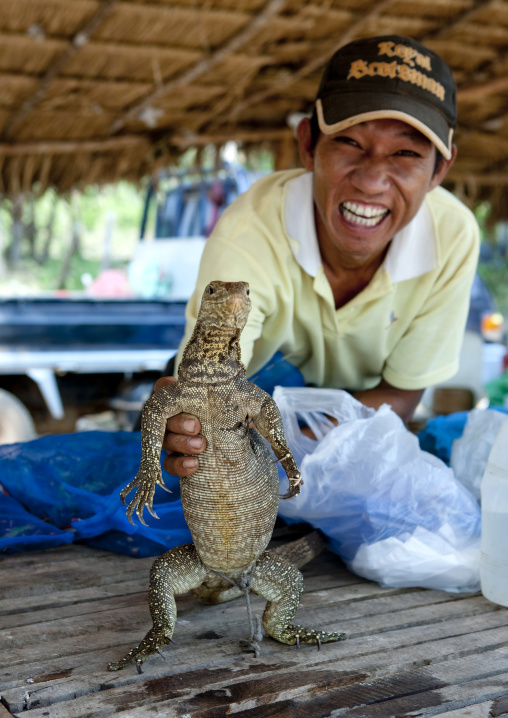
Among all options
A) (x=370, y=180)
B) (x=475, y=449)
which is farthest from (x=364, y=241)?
(x=475, y=449)

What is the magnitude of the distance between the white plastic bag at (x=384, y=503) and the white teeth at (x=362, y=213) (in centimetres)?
62

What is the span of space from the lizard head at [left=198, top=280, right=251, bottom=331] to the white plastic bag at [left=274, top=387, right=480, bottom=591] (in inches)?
29.9

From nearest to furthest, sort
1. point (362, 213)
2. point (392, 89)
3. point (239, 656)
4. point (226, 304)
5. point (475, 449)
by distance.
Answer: point (226, 304)
point (239, 656)
point (392, 89)
point (362, 213)
point (475, 449)

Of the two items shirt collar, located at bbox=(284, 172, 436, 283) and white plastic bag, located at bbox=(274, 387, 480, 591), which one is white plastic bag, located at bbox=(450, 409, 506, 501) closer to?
white plastic bag, located at bbox=(274, 387, 480, 591)

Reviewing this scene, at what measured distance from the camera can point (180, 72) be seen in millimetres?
5461

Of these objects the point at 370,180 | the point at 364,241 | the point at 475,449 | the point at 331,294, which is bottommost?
the point at 475,449

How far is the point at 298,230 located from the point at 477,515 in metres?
1.17

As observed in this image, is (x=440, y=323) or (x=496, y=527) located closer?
(x=496, y=527)

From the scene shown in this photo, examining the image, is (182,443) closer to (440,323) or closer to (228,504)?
(228,504)

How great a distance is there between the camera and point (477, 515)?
7.66 ft

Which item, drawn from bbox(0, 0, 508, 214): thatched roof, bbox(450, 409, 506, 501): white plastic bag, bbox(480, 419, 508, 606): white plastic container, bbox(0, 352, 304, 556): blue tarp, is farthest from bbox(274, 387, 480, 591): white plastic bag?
bbox(0, 0, 508, 214): thatched roof

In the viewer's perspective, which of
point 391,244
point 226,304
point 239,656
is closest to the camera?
point 226,304

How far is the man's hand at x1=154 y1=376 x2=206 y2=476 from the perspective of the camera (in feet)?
5.75

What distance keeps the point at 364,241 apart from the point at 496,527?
1.04 m
